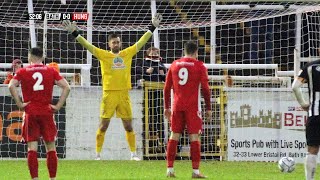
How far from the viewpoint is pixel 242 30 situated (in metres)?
23.4

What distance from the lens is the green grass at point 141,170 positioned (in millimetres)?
15766

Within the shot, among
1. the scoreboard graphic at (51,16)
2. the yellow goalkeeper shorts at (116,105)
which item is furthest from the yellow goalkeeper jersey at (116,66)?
the scoreboard graphic at (51,16)

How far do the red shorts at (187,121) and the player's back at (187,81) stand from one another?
0.08m

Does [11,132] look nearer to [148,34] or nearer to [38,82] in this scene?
[148,34]

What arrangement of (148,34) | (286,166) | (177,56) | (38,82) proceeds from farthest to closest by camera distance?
(177,56)
(148,34)
(286,166)
(38,82)

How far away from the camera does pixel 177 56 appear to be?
24125 millimetres

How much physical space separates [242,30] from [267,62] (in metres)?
0.98

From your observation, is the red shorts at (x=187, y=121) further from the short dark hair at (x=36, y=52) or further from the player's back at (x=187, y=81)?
the short dark hair at (x=36, y=52)

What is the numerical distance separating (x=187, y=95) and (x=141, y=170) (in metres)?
2.01

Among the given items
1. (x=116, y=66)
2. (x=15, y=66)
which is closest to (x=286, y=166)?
(x=116, y=66)

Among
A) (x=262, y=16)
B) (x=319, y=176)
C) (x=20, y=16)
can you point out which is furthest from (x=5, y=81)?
(x=319, y=176)

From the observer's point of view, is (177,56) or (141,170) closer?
(141,170)

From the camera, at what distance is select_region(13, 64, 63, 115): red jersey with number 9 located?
527 inches

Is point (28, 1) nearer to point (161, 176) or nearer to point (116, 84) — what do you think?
point (116, 84)
